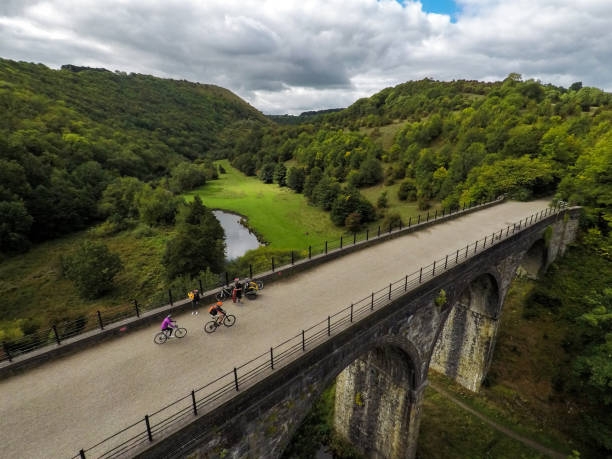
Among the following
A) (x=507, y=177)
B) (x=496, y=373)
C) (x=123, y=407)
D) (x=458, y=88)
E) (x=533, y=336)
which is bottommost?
(x=496, y=373)

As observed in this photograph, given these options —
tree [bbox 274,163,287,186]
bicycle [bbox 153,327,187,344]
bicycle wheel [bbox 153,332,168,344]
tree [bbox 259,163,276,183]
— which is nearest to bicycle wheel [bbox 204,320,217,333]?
bicycle [bbox 153,327,187,344]

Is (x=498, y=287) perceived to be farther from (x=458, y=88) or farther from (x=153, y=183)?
(x=458, y=88)

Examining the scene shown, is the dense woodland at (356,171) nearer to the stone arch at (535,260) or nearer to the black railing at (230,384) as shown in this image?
the stone arch at (535,260)

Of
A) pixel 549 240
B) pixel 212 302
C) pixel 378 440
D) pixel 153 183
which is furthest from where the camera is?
pixel 153 183

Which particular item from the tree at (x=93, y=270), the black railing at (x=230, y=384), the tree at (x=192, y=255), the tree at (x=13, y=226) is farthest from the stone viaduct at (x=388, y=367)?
the tree at (x=13, y=226)

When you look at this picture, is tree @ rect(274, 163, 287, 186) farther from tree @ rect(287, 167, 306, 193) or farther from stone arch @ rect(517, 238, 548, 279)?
stone arch @ rect(517, 238, 548, 279)

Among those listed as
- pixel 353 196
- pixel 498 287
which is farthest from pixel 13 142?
pixel 498 287

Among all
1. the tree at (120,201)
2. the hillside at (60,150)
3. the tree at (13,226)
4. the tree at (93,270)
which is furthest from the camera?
the tree at (120,201)
